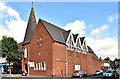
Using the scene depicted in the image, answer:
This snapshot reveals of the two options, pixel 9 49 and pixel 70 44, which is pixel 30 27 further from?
pixel 70 44

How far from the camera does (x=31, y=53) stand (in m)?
Result: 40.1

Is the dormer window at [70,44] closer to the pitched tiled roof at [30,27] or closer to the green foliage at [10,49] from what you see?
the pitched tiled roof at [30,27]

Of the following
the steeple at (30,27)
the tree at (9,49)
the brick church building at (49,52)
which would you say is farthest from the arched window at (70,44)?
the tree at (9,49)

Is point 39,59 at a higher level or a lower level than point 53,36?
lower

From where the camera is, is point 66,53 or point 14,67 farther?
point 14,67

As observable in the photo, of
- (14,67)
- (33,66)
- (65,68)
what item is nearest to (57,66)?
(65,68)

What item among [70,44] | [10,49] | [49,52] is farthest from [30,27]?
[49,52]

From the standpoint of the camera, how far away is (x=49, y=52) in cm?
3559

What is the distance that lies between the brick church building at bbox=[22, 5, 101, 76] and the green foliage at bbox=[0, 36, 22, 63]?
9.57 feet

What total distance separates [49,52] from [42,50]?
99.3 inches

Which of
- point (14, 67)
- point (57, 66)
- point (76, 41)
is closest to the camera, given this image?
point (57, 66)

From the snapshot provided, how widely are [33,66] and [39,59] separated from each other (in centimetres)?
271

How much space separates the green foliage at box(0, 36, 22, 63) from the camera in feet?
125

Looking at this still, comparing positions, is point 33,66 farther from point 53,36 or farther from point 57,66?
point 53,36
